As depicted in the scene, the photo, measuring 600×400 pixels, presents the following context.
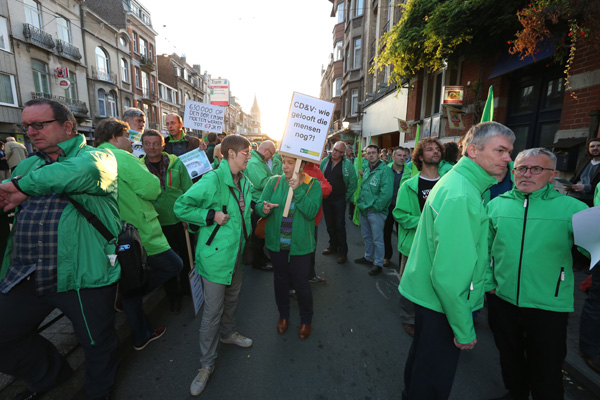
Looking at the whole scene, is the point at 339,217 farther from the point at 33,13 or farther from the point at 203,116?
the point at 33,13

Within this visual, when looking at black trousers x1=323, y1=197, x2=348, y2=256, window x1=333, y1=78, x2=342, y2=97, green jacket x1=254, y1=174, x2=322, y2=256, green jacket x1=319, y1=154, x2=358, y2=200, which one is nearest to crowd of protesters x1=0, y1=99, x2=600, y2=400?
green jacket x1=254, y1=174, x2=322, y2=256

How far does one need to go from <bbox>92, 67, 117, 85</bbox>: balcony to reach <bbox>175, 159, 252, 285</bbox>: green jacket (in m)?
29.6

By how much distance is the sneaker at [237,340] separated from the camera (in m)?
2.90

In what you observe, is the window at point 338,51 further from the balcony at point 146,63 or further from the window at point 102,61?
the window at point 102,61

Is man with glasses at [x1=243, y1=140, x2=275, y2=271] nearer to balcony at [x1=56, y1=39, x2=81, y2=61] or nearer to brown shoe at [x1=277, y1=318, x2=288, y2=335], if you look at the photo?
brown shoe at [x1=277, y1=318, x2=288, y2=335]

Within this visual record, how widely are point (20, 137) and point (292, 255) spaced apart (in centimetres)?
2302

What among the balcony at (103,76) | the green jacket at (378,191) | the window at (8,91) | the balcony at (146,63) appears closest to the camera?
the green jacket at (378,191)

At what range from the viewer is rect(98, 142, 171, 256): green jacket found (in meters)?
2.65

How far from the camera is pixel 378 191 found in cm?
495

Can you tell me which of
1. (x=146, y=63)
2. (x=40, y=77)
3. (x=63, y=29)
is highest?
(x=146, y=63)

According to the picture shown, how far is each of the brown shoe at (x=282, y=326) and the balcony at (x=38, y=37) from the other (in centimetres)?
2547

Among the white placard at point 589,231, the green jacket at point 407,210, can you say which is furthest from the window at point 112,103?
the white placard at point 589,231

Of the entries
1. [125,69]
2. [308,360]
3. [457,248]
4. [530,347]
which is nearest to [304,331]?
[308,360]

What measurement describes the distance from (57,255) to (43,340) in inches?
33.2
